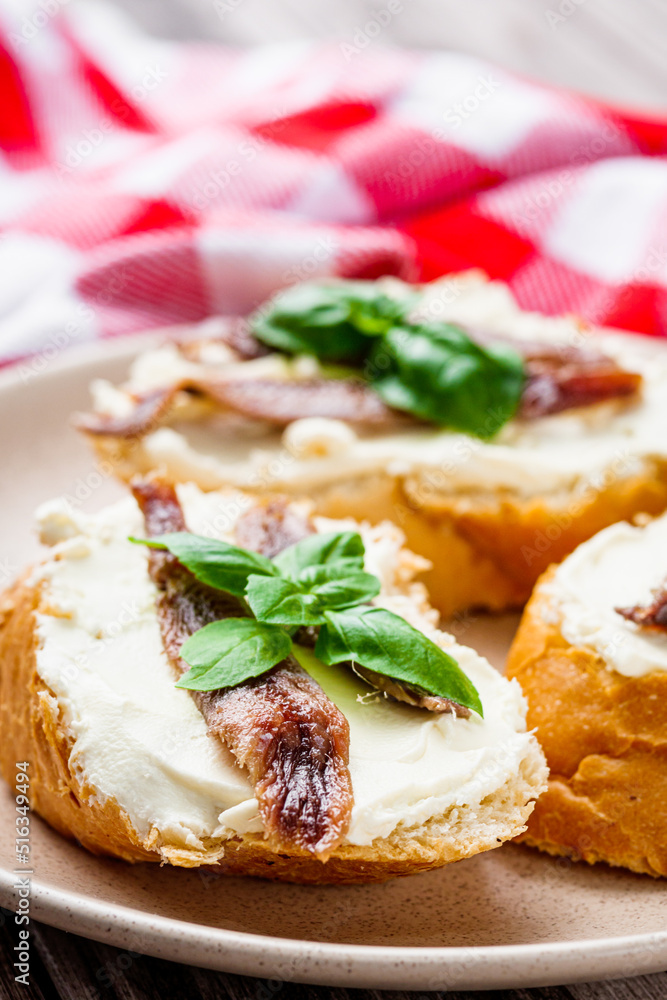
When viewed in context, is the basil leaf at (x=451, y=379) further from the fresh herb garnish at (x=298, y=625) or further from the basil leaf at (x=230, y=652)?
the basil leaf at (x=230, y=652)

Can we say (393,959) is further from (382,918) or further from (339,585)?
(339,585)

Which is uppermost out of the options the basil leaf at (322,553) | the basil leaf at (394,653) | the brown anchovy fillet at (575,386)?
the basil leaf at (322,553)

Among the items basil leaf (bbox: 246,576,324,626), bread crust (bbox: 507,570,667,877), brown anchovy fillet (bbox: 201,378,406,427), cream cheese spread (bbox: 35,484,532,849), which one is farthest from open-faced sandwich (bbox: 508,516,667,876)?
brown anchovy fillet (bbox: 201,378,406,427)

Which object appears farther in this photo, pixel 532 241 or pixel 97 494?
pixel 532 241

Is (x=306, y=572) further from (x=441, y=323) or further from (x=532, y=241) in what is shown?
(x=532, y=241)

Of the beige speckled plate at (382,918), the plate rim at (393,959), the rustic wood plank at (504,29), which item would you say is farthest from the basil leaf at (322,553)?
the rustic wood plank at (504,29)

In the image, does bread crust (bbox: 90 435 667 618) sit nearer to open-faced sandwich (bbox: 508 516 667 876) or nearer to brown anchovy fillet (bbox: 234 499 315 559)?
brown anchovy fillet (bbox: 234 499 315 559)

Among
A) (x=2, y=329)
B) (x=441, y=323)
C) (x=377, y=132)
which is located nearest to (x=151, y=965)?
(x=441, y=323)
